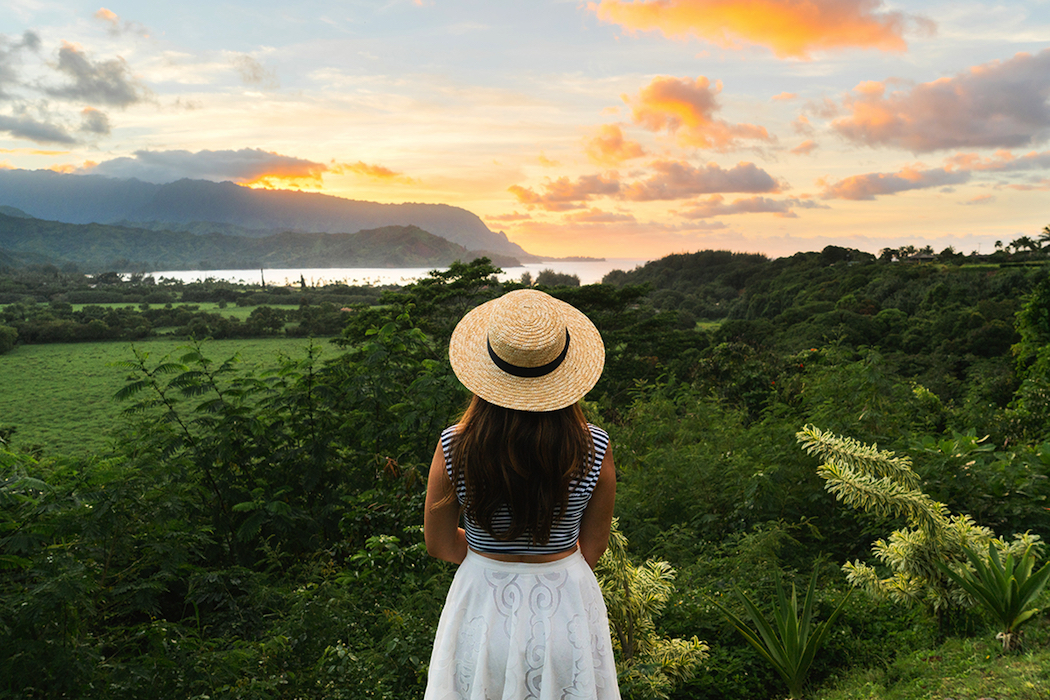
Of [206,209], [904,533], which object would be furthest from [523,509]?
[206,209]

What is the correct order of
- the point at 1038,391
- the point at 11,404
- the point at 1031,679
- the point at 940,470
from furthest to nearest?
the point at 11,404 < the point at 1038,391 < the point at 940,470 < the point at 1031,679

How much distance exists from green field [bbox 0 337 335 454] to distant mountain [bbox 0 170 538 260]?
86379 mm

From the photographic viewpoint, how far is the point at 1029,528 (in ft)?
12.1

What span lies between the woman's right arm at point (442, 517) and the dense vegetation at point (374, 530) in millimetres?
890

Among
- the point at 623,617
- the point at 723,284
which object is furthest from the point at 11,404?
the point at 723,284

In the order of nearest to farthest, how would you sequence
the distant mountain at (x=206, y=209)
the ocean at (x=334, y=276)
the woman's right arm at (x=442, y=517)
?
the woman's right arm at (x=442, y=517), the ocean at (x=334, y=276), the distant mountain at (x=206, y=209)

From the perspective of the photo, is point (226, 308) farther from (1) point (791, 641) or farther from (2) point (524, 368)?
(2) point (524, 368)

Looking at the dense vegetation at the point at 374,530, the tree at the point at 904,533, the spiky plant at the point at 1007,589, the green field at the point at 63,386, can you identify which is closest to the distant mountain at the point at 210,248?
the green field at the point at 63,386

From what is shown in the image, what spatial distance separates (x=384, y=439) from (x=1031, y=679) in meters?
4.10

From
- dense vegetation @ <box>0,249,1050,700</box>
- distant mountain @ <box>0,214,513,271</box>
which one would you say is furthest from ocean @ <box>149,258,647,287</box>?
dense vegetation @ <box>0,249,1050,700</box>

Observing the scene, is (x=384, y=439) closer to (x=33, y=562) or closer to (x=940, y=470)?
(x=33, y=562)

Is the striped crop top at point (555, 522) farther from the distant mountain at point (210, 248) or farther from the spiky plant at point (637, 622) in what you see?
the distant mountain at point (210, 248)

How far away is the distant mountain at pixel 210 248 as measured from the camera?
5872 centimetres

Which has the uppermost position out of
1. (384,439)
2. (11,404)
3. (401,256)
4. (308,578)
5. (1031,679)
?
(401,256)
